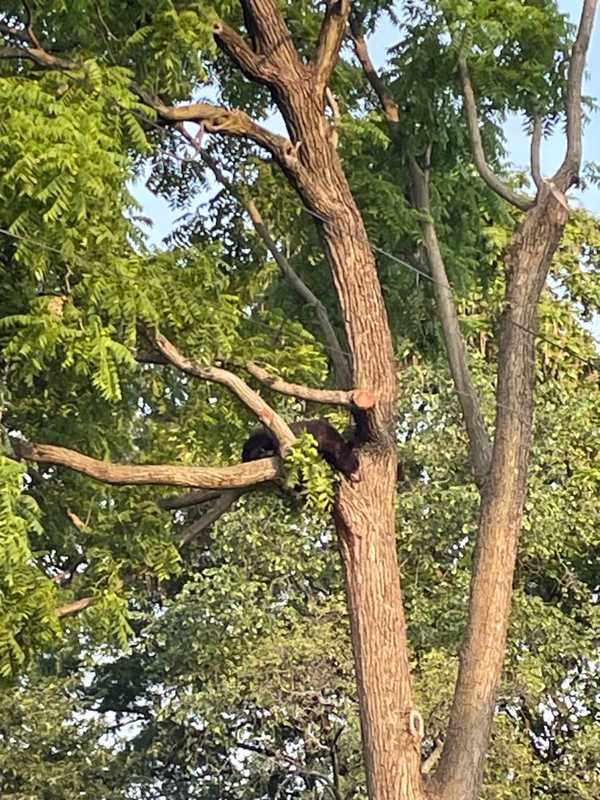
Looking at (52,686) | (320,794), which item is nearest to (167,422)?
(320,794)

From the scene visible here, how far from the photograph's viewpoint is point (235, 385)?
4.84m

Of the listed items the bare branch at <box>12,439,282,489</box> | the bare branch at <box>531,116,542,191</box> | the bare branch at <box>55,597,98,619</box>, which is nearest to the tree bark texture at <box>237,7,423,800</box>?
the bare branch at <box>12,439,282,489</box>

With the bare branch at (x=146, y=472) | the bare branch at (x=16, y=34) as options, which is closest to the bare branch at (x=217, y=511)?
the bare branch at (x=146, y=472)

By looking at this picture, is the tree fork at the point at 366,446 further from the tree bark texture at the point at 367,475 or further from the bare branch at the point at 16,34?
the bare branch at the point at 16,34

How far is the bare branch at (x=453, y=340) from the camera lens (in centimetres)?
525

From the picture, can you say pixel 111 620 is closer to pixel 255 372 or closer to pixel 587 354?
pixel 255 372

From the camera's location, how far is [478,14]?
16.6 feet

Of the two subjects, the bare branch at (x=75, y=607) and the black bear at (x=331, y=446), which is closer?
the black bear at (x=331, y=446)

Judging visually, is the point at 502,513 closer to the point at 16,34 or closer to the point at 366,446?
the point at 366,446

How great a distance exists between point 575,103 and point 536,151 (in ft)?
0.88

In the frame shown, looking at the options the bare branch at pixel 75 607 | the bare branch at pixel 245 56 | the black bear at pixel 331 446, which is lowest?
the bare branch at pixel 75 607

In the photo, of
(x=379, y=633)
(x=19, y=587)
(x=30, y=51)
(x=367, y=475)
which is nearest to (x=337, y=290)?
(x=367, y=475)

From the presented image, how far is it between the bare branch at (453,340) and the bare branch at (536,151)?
62cm

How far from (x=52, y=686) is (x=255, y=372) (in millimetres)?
6275
